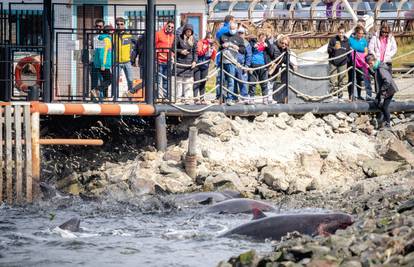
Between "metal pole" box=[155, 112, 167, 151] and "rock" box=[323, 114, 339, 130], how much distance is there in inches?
152

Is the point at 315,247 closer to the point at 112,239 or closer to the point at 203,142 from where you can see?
the point at 112,239

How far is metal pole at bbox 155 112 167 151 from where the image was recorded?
77.9 ft

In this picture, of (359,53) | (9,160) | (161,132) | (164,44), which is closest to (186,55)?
(164,44)

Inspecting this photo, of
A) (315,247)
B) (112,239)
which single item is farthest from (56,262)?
(315,247)

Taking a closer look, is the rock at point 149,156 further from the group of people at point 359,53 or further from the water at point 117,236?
the group of people at point 359,53

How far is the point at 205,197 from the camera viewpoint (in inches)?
838

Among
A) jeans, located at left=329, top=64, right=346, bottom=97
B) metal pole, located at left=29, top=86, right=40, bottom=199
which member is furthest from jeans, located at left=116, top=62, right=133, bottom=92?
jeans, located at left=329, top=64, right=346, bottom=97

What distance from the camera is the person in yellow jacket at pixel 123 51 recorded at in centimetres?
2367

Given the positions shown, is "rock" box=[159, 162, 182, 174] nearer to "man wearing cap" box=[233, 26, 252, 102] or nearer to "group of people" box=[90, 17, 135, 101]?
"group of people" box=[90, 17, 135, 101]

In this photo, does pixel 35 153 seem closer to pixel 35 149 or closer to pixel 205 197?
pixel 35 149

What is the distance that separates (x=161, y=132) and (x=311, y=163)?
3.07 m

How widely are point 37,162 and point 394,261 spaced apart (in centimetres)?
1007

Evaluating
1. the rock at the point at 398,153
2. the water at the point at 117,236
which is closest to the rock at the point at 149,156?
the water at the point at 117,236

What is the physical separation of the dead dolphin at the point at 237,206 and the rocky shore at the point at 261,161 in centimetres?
82
